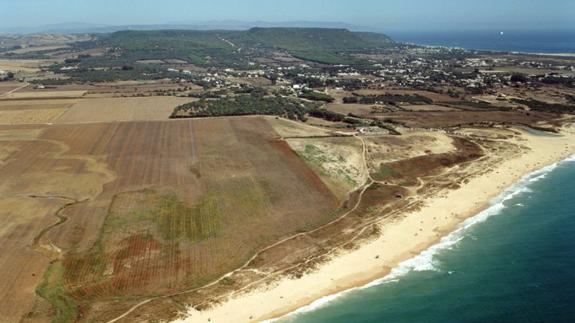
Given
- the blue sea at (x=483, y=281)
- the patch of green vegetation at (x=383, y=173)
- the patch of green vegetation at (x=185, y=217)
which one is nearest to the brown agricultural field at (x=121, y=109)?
the patch of green vegetation at (x=185, y=217)

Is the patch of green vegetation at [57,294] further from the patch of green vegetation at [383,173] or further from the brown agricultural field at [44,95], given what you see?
the brown agricultural field at [44,95]

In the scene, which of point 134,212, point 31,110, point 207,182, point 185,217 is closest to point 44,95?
point 31,110

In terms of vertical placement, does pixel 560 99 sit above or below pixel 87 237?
above

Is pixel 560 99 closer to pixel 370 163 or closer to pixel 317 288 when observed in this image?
pixel 370 163

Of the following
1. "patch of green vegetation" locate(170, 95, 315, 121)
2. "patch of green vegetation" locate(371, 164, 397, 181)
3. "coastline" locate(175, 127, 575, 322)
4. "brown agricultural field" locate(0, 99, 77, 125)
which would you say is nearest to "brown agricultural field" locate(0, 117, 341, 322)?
"coastline" locate(175, 127, 575, 322)

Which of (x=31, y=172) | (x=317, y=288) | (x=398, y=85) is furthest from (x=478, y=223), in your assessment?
(x=398, y=85)
